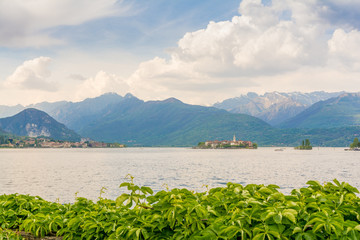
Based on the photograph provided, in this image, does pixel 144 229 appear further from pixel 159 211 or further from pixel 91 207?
pixel 91 207

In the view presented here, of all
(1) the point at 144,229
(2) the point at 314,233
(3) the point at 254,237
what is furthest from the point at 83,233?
(2) the point at 314,233

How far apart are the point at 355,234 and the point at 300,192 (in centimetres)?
298

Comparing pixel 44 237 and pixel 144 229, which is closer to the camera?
pixel 144 229

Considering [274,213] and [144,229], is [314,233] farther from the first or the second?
[144,229]

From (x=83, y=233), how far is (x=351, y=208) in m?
6.58

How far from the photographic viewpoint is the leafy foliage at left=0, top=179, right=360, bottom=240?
6.55 meters

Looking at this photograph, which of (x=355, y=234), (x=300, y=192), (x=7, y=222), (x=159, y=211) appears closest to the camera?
(x=355, y=234)

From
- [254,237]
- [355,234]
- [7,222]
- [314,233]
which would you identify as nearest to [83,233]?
[7,222]

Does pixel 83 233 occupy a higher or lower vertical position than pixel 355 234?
lower

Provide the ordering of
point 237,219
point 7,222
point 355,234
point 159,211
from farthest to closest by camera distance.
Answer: point 7,222, point 159,211, point 237,219, point 355,234

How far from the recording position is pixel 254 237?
636 cm

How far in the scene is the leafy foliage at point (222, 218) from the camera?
6555 millimetres

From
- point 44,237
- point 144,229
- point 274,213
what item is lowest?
point 44,237

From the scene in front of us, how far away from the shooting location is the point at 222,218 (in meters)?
7.23
